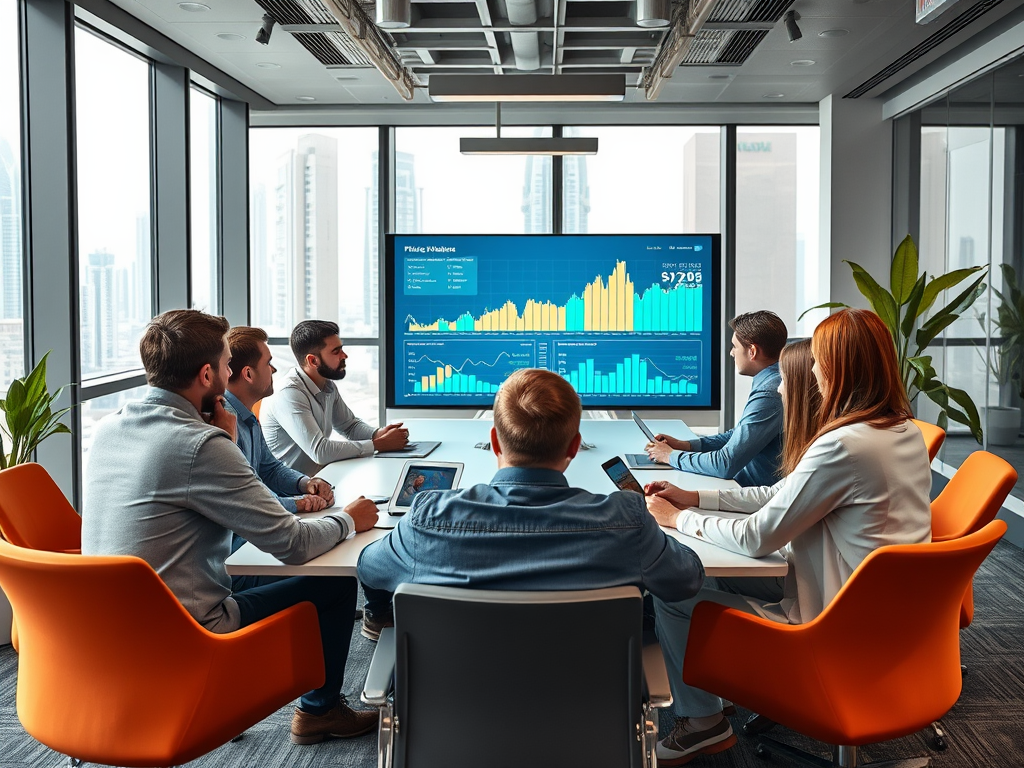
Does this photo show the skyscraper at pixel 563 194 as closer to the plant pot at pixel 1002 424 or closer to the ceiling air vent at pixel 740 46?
the ceiling air vent at pixel 740 46

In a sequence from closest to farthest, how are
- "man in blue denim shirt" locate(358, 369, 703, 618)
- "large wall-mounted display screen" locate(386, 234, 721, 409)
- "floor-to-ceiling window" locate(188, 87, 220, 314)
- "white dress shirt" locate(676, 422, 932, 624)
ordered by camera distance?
"man in blue denim shirt" locate(358, 369, 703, 618)
"white dress shirt" locate(676, 422, 932, 624)
"large wall-mounted display screen" locate(386, 234, 721, 409)
"floor-to-ceiling window" locate(188, 87, 220, 314)

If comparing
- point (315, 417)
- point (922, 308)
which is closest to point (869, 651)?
point (315, 417)

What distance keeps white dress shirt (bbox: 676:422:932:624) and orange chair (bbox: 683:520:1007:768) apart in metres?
0.19

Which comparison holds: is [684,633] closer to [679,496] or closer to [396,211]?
[679,496]

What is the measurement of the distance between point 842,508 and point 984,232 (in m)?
3.66

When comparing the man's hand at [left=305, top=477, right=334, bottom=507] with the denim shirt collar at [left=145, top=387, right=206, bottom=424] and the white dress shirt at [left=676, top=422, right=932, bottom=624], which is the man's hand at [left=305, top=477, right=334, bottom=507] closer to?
the denim shirt collar at [left=145, top=387, right=206, bottom=424]

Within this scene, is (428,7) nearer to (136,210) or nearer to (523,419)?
(136,210)

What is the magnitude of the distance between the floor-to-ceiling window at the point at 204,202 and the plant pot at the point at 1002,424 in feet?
16.1

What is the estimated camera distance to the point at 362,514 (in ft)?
7.43

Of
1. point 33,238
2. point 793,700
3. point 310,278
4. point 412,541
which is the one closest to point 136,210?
point 33,238

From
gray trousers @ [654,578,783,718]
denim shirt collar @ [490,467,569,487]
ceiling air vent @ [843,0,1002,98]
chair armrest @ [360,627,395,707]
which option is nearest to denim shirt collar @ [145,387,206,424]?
chair armrest @ [360,627,395,707]

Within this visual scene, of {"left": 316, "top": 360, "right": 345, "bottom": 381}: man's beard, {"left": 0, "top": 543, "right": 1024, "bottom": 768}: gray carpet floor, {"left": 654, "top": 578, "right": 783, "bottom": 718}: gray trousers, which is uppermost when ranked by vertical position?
{"left": 316, "top": 360, "right": 345, "bottom": 381}: man's beard

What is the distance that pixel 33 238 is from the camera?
3869 mm

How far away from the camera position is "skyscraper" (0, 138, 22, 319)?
147 inches
